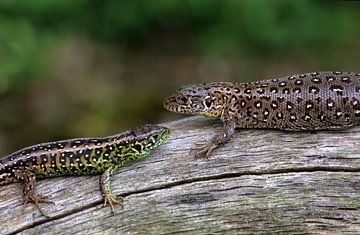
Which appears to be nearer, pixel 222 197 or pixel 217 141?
pixel 222 197

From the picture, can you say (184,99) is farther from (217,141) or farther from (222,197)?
(222,197)

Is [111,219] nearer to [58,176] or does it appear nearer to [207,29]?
[58,176]

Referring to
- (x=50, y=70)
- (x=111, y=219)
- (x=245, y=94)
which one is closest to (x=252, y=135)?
(x=245, y=94)

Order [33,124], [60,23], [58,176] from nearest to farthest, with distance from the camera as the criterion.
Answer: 1. [58,176]
2. [33,124]
3. [60,23]

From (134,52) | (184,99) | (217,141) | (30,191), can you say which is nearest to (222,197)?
(217,141)

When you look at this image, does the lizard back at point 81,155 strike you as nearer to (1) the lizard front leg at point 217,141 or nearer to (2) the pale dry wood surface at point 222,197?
(2) the pale dry wood surface at point 222,197

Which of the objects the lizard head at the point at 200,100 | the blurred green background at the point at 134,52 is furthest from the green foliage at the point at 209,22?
the lizard head at the point at 200,100
